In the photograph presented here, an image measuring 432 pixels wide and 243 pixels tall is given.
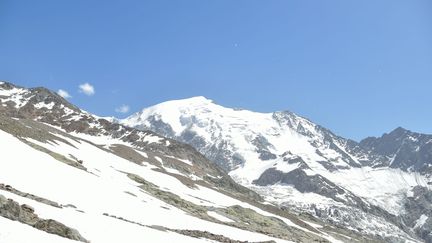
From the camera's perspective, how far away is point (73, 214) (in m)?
33.3

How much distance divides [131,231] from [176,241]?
11.9ft

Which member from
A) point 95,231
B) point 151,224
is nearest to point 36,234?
point 95,231

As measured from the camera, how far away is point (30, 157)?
5269cm

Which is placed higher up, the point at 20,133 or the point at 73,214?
the point at 20,133

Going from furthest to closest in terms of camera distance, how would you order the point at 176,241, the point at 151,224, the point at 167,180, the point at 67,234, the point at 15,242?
the point at 167,180 < the point at 151,224 < the point at 176,241 < the point at 67,234 < the point at 15,242

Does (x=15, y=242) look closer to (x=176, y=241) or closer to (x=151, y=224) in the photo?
(x=176, y=241)

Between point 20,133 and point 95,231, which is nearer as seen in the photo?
point 95,231

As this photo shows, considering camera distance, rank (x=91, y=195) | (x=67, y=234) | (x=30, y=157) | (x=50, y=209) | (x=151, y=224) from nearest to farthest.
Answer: (x=67, y=234), (x=50, y=209), (x=151, y=224), (x=91, y=195), (x=30, y=157)

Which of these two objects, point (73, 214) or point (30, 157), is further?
point (30, 157)

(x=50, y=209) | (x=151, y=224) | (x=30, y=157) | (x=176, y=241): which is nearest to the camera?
(x=50, y=209)

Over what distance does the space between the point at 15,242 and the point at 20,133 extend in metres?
57.3

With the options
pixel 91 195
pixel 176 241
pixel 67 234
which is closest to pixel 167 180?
pixel 91 195

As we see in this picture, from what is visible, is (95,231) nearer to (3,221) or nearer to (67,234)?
(67,234)

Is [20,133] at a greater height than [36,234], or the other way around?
[20,133]
